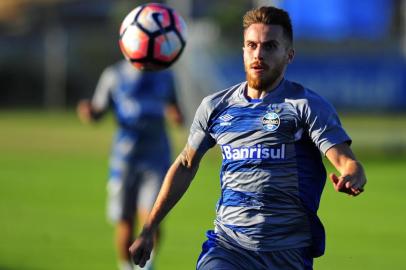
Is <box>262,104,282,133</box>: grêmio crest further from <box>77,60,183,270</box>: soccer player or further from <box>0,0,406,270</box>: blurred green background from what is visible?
<box>0,0,406,270</box>: blurred green background

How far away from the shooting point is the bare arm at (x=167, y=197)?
19.1 ft

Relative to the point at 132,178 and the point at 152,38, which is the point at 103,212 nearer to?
the point at 132,178

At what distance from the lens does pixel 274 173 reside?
5750 mm

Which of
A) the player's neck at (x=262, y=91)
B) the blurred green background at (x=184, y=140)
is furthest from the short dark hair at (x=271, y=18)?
the blurred green background at (x=184, y=140)

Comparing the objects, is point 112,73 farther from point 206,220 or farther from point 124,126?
point 206,220

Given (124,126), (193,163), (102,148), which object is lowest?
(102,148)

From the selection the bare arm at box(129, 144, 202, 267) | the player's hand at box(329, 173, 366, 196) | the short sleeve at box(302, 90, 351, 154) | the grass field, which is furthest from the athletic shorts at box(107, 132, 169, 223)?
the player's hand at box(329, 173, 366, 196)

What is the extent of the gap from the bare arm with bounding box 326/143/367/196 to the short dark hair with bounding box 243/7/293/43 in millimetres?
805

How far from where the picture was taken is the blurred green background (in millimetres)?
11820

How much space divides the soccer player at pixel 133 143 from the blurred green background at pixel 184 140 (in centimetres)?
85

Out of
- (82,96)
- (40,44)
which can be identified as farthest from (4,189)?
(40,44)

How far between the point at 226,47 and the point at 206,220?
13.4m

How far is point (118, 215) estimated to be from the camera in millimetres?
9969

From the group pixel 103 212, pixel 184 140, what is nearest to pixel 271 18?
pixel 103 212
